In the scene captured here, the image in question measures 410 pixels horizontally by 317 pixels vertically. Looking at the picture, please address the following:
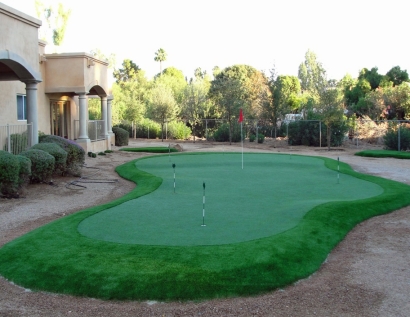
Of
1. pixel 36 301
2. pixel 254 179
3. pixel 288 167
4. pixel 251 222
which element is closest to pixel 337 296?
pixel 251 222

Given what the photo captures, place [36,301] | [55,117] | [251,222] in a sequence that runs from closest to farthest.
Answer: [36,301] → [251,222] → [55,117]

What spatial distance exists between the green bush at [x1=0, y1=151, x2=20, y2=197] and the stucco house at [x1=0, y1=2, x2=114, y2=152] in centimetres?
329

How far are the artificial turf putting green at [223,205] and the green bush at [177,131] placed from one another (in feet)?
72.1

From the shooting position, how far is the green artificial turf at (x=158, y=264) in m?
6.05

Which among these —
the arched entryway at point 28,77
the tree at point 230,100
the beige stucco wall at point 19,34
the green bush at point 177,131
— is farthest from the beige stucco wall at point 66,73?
the green bush at point 177,131

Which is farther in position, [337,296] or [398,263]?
[398,263]

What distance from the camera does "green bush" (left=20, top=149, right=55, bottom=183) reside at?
13953 mm

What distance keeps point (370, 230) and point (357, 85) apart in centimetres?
4021

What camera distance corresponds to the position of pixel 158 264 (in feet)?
21.4

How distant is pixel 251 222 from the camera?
29.1ft

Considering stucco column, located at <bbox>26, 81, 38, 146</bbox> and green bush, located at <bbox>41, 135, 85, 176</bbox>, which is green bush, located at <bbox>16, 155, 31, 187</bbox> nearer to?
green bush, located at <bbox>41, 135, 85, 176</bbox>

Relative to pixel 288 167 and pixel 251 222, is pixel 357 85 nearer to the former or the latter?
pixel 288 167

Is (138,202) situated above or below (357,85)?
below

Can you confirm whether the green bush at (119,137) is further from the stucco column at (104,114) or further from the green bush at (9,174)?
the green bush at (9,174)
